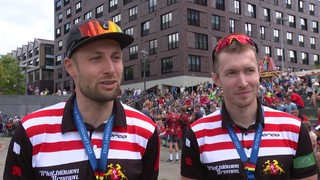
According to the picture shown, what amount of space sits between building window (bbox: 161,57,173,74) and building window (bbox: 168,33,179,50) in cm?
140

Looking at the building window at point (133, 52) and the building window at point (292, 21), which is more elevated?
the building window at point (292, 21)

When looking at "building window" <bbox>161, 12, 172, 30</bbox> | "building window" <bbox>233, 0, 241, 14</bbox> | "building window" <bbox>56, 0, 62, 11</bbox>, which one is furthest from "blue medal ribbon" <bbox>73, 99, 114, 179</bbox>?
"building window" <bbox>56, 0, 62, 11</bbox>

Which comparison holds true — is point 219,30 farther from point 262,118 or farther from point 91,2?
point 262,118

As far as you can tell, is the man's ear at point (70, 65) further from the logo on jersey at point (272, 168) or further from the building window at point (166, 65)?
the building window at point (166, 65)

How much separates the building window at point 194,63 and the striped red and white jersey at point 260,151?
39.4 meters

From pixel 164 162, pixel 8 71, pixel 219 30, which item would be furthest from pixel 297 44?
pixel 164 162

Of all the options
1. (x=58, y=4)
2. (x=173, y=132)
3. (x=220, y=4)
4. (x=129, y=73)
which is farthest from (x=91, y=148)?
(x=58, y=4)

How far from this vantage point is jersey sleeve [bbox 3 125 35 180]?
263cm

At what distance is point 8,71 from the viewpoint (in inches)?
2450

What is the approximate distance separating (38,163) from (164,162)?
11.2 metres

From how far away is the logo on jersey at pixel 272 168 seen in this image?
286 cm

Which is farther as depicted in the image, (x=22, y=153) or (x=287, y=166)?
(x=287, y=166)

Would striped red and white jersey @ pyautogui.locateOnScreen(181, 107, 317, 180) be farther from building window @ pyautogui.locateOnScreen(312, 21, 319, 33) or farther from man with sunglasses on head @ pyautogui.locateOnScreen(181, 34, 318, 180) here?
building window @ pyautogui.locateOnScreen(312, 21, 319, 33)

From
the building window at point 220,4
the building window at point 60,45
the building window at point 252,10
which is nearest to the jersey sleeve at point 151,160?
the building window at point 220,4
